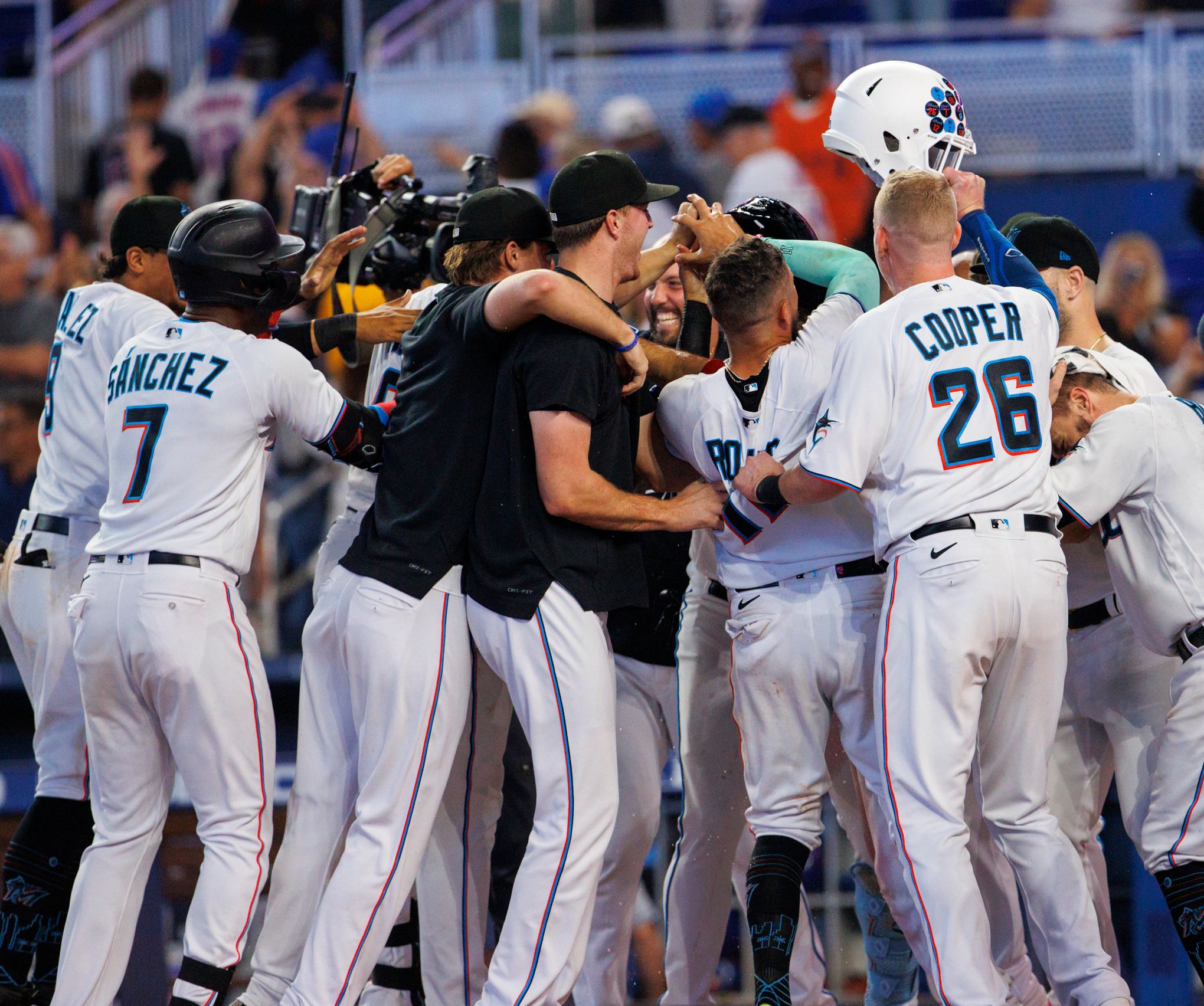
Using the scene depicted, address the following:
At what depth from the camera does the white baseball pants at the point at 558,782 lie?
12.8ft

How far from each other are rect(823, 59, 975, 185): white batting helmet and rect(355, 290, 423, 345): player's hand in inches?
61.0

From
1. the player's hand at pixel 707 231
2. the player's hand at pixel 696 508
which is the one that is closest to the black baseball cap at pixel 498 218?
the player's hand at pixel 707 231

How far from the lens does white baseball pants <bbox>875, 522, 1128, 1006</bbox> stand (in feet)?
12.5

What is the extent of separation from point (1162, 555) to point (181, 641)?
295 cm

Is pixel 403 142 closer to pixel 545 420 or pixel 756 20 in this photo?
pixel 756 20

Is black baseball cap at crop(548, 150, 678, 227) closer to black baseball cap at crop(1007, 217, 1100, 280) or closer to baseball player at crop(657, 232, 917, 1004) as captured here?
baseball player at crop(657, 232, 917, 1004)

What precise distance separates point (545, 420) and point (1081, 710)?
2.07 m

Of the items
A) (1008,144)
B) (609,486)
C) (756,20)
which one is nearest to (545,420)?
(609,486)

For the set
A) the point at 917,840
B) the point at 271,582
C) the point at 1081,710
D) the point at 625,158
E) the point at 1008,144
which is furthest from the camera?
the point at 1008,144

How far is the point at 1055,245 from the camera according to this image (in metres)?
4.89

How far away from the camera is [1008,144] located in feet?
33.7

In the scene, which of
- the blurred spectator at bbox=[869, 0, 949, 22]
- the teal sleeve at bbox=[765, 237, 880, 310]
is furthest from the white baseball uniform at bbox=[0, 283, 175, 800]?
the blurred spectator at bbox=[869, 0, 949, 22]

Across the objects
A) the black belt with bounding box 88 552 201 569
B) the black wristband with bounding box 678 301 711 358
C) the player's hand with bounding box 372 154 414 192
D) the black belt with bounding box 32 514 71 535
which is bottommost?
the black belt with bounding box 32 514 71 535

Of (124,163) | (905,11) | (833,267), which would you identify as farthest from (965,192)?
(124,163)
